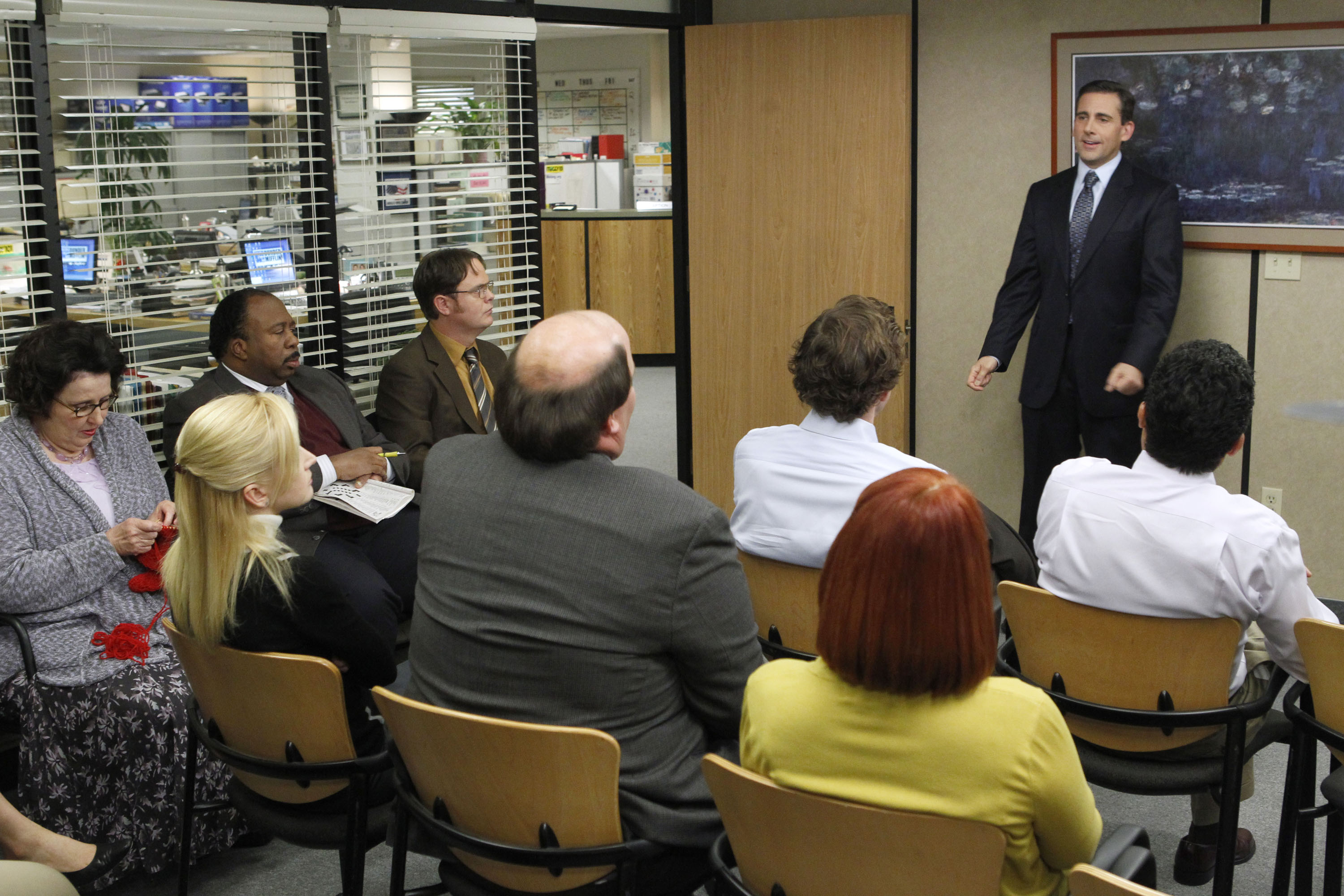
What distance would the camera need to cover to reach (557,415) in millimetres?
1780

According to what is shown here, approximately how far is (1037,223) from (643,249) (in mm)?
4779

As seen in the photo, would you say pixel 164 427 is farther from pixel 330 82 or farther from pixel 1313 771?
pixel 1313 771

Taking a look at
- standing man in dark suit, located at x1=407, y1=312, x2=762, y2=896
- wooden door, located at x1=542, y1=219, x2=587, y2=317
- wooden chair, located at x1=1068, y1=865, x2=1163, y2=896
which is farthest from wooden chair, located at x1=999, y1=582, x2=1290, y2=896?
wooden door, located at x1=542, y1=219, x2=587, y2=317

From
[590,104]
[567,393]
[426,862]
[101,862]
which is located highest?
[590,104]

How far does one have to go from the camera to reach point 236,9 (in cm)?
357

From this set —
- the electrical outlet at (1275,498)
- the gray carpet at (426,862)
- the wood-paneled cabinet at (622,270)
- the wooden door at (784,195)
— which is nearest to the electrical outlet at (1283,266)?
the electrical outlet at (1275,498)

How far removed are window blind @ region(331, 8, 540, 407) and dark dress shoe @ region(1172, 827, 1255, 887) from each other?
280 centimetres

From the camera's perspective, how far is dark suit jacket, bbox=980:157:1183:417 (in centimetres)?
401

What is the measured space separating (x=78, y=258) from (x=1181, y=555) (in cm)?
288

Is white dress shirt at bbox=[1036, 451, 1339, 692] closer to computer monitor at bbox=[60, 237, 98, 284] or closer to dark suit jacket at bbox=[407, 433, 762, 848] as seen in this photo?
dark suit jacket at bbox=[407, 433, 762, 848]

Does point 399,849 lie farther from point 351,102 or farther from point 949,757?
point 351,102

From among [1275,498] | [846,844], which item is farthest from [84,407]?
[1275,498]

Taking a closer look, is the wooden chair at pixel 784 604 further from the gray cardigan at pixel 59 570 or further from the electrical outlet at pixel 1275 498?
the electrical outlet at pixel 1275 498

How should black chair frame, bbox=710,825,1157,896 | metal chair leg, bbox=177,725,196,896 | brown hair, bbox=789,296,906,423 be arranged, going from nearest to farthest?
Result: black chair frame, bbox=710,825,1157,896
metal chair leg, bbox=177,725,196,896
brown hair, bbox=789,296,906,423
